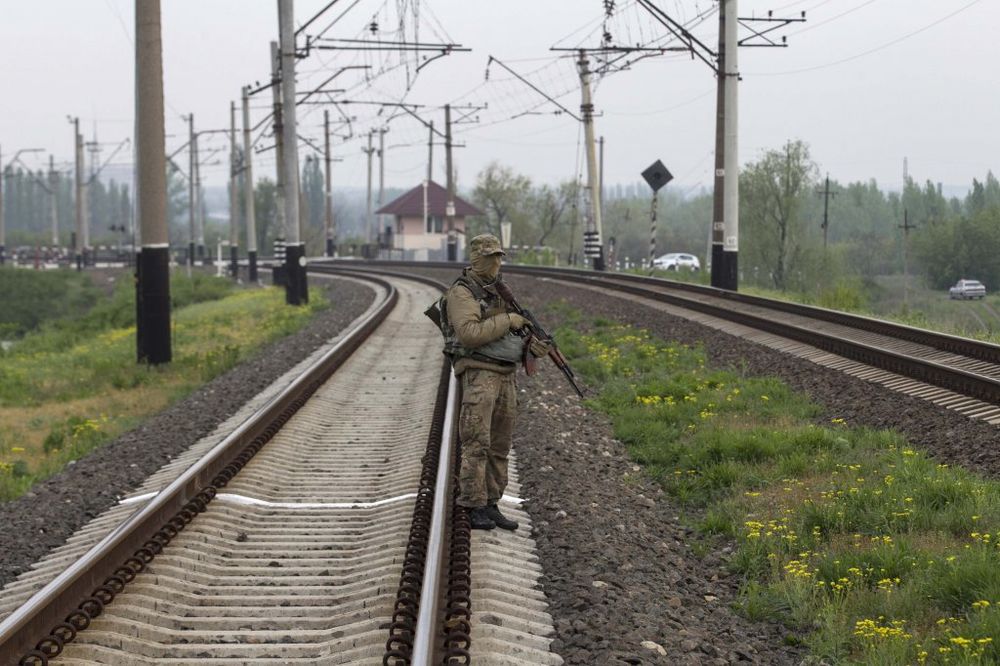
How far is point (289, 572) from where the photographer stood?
22.7ft

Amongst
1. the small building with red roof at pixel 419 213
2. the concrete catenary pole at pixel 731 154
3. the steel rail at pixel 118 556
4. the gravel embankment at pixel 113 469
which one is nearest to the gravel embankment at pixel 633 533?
the steel rail at pixel 118 556

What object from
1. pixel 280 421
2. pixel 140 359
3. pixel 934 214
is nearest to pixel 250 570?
pixel 280 421

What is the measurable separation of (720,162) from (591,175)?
14.5 meters

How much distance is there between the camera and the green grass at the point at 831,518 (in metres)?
5.94

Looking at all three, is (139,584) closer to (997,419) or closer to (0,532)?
(0,532)

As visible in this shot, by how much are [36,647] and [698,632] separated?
3079mm

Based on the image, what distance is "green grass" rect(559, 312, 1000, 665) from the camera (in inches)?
234

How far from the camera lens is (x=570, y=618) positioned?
6.04 m

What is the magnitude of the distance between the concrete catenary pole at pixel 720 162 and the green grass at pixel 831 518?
18151mm

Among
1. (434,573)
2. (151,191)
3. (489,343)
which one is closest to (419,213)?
(151,191)

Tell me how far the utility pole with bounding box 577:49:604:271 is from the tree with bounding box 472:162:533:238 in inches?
2759

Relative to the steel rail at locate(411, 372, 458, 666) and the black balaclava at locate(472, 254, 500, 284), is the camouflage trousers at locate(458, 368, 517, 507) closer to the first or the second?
the steel rail at locate(411, 372, 458, 666)

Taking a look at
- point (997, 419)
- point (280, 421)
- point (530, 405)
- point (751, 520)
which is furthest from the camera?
point (530, 405)

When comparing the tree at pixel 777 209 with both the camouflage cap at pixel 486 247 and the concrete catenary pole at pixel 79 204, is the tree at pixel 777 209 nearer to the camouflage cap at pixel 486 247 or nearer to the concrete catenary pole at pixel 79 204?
the concrete catenary pole at pixel 79 204
